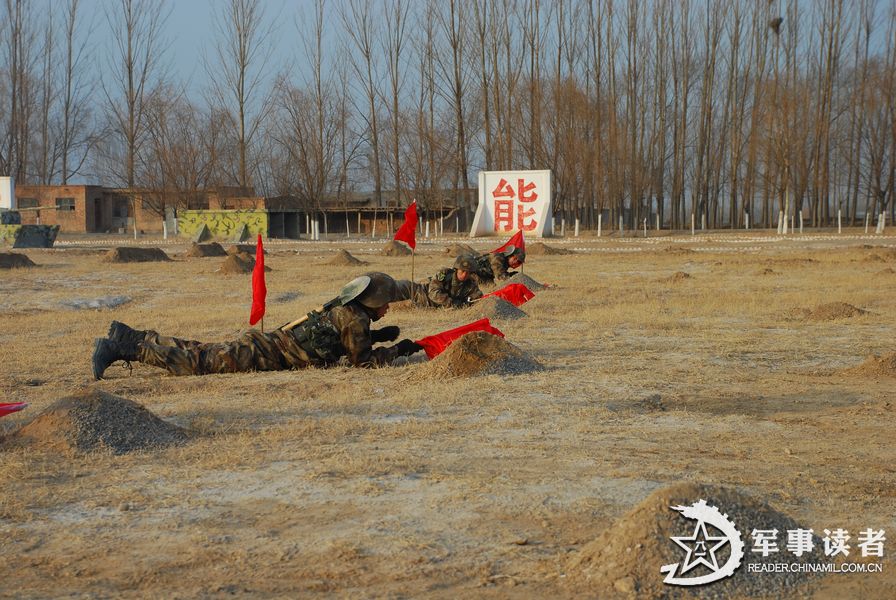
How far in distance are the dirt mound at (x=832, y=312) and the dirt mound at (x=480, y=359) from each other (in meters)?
5.21

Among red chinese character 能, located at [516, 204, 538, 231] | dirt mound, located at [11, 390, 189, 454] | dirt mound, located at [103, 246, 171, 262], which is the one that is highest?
red chinese character 能, located at [516, 204, 538, 231]

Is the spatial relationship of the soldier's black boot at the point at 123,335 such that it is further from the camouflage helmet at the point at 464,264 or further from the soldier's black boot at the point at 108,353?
the camouflage helmet at the point at 464,264

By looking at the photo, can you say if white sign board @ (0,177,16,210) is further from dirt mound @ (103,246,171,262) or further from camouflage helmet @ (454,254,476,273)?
camouflage helmet @ (454,254,476,273)

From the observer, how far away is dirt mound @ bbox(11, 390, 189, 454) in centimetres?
576

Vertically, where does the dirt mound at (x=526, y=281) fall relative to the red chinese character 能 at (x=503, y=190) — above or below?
below

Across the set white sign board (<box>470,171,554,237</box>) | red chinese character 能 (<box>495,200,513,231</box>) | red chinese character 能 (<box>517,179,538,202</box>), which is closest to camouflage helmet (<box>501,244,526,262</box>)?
white sign board (<box>470,171,554,237</box>)

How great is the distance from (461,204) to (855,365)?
43.6 m

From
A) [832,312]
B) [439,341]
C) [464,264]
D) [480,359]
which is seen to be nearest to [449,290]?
[464,264]

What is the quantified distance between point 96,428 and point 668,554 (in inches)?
135

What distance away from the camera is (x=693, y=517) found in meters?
3.85

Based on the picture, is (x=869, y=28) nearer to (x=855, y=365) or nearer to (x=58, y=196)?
(x=58, y=196)

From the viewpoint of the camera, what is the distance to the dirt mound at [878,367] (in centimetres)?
825

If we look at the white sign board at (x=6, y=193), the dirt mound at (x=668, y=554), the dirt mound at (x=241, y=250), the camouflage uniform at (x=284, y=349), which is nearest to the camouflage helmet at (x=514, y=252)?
the camouflage uniform at (x=284, y=349)

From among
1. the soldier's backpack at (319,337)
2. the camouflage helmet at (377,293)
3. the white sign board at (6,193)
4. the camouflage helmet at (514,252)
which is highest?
the white sign board at (6,193)
